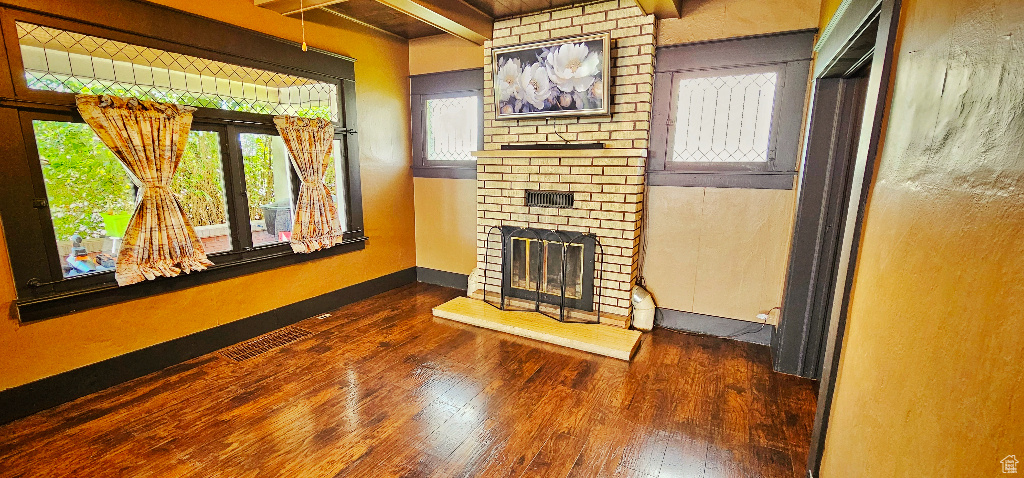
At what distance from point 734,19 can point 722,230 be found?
1.66m

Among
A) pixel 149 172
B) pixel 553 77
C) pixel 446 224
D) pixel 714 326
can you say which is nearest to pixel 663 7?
pixel 553 77

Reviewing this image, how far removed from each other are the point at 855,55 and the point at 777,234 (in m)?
1.52

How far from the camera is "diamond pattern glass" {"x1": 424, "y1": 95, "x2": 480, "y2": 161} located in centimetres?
458

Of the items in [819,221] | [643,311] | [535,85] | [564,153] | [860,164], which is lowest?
[643,311]

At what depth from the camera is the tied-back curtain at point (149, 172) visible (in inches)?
103

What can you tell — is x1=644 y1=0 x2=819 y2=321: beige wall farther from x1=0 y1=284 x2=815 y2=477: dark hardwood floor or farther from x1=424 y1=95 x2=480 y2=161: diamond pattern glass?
x1=424 y1=95 x2=480 y2=161: diamond pattern glass

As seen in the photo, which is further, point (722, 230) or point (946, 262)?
point (722, 230)

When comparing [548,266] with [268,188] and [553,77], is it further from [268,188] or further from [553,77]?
[268,188]

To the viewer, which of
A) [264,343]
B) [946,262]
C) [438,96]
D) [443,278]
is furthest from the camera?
[443,278]

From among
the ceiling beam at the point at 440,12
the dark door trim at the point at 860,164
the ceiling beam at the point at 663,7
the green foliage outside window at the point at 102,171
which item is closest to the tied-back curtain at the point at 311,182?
the green foliage outside window at the point at 102,171

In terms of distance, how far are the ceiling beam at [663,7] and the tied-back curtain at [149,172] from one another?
343cm

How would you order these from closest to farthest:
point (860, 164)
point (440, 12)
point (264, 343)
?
1. point (860, 164)
2. point (440, 12)
3. point (264, 343)

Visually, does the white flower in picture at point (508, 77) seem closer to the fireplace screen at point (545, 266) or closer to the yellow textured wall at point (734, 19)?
the yellow textured wall at point (734, 19)

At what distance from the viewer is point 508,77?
387cm
